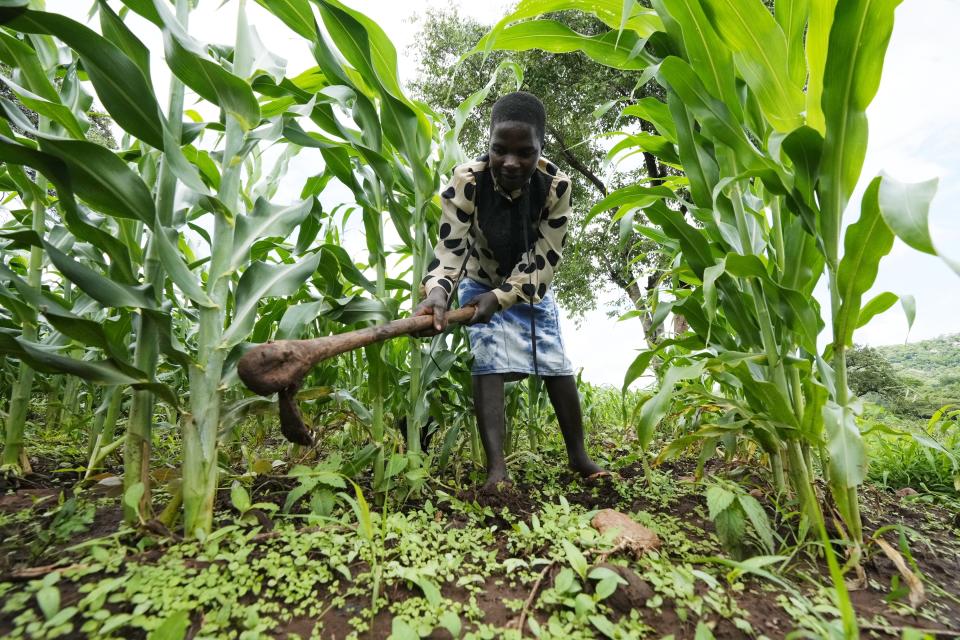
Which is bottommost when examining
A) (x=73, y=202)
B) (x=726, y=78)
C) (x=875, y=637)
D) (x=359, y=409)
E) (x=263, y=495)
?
(x=875, y=637)

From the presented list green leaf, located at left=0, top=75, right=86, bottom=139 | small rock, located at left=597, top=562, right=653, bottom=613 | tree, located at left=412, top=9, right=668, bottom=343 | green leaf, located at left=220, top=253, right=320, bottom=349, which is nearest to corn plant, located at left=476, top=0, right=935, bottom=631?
small rock, located at left=597, top=562, right=653, bottom=613

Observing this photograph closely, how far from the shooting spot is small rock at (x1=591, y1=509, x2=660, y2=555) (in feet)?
3.92

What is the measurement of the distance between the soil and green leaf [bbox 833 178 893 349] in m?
0.62

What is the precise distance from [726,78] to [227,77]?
1.36m

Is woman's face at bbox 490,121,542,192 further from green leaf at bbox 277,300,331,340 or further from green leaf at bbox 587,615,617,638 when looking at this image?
green leaf at bbox 587,615,617,638

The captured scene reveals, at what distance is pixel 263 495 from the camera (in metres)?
1.52

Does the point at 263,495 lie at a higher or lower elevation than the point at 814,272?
lower

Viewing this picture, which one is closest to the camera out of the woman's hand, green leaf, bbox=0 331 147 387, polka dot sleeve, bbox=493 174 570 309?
green leaf, bbox=0 331 147 387

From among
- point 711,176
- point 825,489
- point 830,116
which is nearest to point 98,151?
point 711,176

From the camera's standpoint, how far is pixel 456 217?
192 cm

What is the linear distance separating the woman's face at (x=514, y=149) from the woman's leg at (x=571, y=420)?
917 millimetres

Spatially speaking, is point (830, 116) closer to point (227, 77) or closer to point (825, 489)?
point (825, 489)

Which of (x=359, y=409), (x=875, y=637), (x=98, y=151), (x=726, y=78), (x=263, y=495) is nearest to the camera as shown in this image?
(x=875, y=637)

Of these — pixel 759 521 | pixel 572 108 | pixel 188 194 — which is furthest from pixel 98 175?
pixel 572 108
